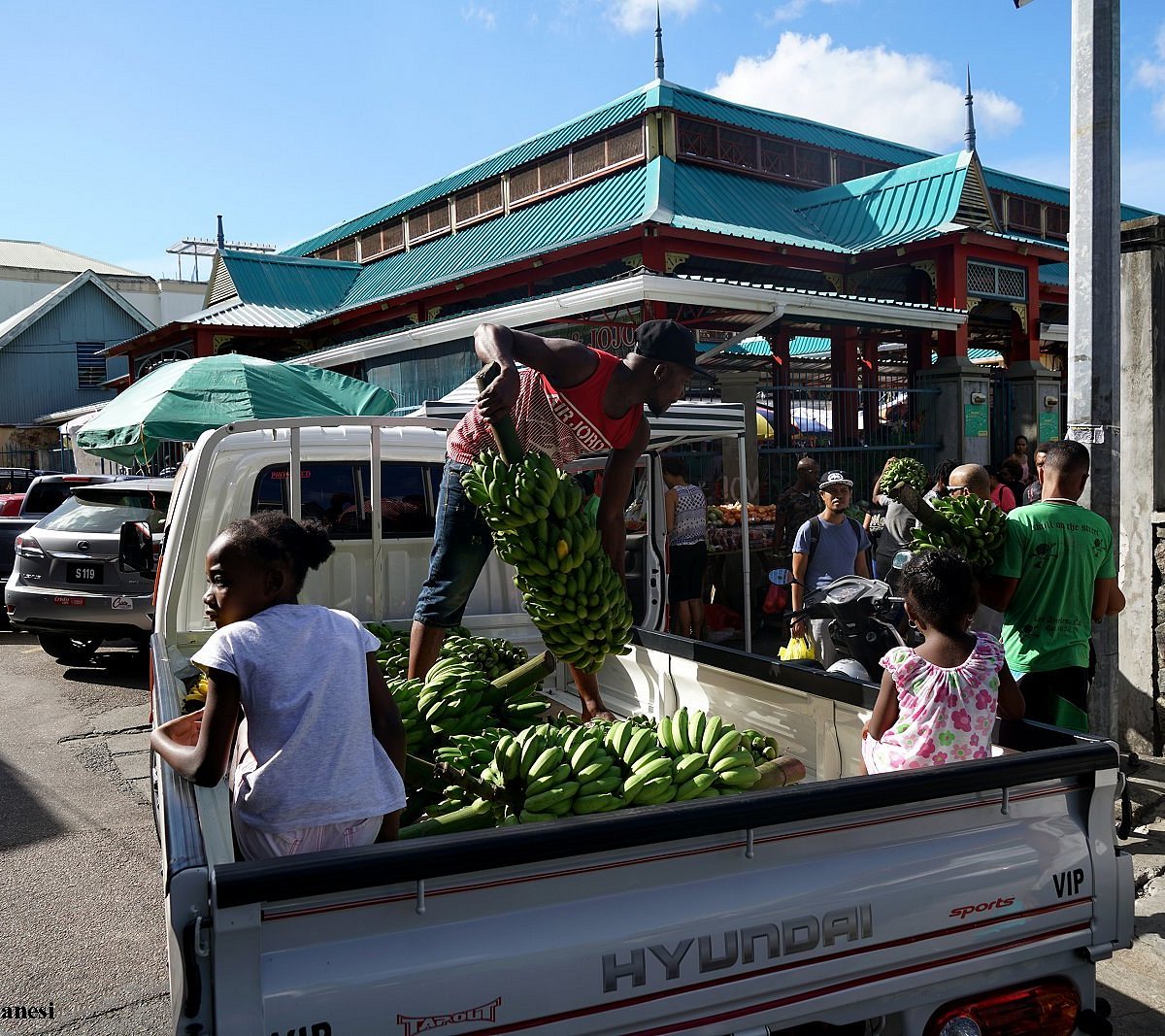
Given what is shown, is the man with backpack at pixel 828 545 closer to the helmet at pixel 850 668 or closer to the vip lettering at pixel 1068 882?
the helmet at pixel 850 668

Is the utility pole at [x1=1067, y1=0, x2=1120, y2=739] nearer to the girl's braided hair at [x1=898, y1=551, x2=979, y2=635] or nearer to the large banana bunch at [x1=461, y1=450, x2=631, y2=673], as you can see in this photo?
the girl's braided hair at [x1=898, y1=551, x2=979, y2=635]

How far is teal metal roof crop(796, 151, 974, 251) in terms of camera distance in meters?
16.3

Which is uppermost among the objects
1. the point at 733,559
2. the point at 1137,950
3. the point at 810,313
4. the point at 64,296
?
the point at 64,296

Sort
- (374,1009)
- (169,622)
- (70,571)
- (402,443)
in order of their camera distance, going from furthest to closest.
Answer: (70,571) → (402,443) → (169,622) → (374,1009)

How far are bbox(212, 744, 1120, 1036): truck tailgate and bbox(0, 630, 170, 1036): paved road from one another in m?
2.43

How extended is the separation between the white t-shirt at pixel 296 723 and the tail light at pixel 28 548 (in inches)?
324

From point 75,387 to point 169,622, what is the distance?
39.7 meters

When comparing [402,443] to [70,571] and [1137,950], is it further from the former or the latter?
[70,571]

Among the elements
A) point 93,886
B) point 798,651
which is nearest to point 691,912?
point 93,886

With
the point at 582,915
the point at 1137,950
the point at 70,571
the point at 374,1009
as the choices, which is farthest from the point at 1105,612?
the point at 70,571

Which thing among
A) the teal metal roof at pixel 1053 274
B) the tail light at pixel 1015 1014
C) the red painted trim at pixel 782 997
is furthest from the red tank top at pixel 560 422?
the teal metal roof at pixel 1053 274

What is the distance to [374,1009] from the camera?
1843 millimetres

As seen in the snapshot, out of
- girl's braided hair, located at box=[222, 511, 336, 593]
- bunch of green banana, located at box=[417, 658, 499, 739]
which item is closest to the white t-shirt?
girl's braided hair, located at box=[222, 511, 336, 593]

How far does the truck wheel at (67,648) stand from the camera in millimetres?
10227
